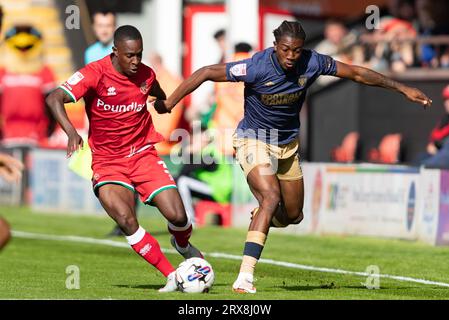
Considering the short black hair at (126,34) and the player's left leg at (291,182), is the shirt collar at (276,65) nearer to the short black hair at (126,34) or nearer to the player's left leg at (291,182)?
the player's left leg at (291,182)

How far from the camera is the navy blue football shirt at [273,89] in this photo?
12.9m

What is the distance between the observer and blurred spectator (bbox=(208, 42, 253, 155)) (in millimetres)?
22312

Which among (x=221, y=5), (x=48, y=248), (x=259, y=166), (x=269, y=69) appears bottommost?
(x=48, y=248)

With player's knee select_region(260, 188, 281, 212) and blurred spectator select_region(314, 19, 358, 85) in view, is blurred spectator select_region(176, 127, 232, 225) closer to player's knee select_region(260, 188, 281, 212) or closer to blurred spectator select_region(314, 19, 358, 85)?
blurred spectator select_region(314, 19, 358, 85)

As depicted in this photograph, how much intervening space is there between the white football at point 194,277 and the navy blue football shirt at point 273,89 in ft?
5.43

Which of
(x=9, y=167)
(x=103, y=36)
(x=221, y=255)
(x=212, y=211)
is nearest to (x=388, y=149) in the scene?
(x=212, y=211)

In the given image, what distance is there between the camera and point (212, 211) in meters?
22.1

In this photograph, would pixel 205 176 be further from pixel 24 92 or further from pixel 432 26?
pixel 24 92

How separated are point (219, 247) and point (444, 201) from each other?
309 centimetres

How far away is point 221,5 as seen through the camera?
28.9 metres

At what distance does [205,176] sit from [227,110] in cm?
129

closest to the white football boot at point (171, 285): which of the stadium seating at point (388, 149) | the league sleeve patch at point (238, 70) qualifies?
the league sleeve patch at point (238, 70)
